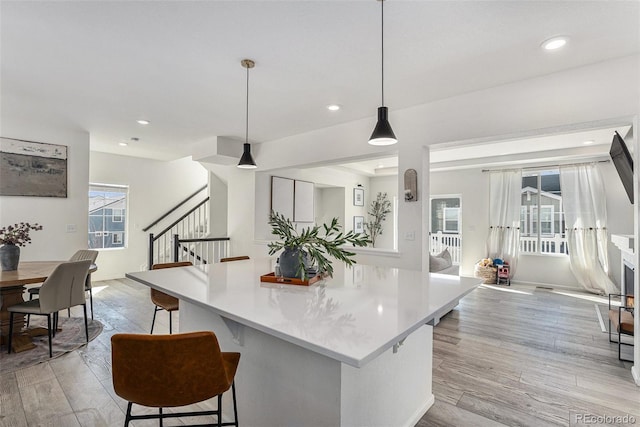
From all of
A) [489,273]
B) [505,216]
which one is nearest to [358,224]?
[489,273]

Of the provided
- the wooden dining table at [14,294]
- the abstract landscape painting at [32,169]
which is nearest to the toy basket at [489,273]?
the wooden dining table at [14,294]

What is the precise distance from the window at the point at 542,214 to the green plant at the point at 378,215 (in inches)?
119

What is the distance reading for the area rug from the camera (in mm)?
2713

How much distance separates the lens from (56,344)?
10.2 ft

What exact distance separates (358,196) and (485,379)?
583 centimetres

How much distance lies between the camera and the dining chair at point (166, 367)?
3.91ft

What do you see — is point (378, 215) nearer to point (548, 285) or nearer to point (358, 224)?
point (358, 224)

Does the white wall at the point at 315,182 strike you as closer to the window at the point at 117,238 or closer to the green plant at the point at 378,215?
the green plant at the point at 378,215

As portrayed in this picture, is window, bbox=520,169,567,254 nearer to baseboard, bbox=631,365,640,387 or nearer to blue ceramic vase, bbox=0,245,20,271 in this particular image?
baseboard, bbox=631,365,640,387

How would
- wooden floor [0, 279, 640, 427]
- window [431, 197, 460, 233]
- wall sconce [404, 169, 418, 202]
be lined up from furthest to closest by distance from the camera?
window [431, 197, 460, 233]
wall sconce [404, 169, 418, 202]
wooden floor [0, 279, 640, 427]

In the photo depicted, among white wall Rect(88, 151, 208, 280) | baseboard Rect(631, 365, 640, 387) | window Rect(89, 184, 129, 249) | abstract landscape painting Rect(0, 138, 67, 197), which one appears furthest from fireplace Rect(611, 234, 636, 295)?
window Rect(89, 184, 129, 249)

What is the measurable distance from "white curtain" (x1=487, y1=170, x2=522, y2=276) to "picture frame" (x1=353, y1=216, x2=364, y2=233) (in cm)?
291

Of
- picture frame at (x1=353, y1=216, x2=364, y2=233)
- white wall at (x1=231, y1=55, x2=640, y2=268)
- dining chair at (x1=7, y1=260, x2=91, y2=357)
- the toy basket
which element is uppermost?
white wall at (x1=231, y1=55, x2=640, y2=268)

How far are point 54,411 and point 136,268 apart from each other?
199 inches
